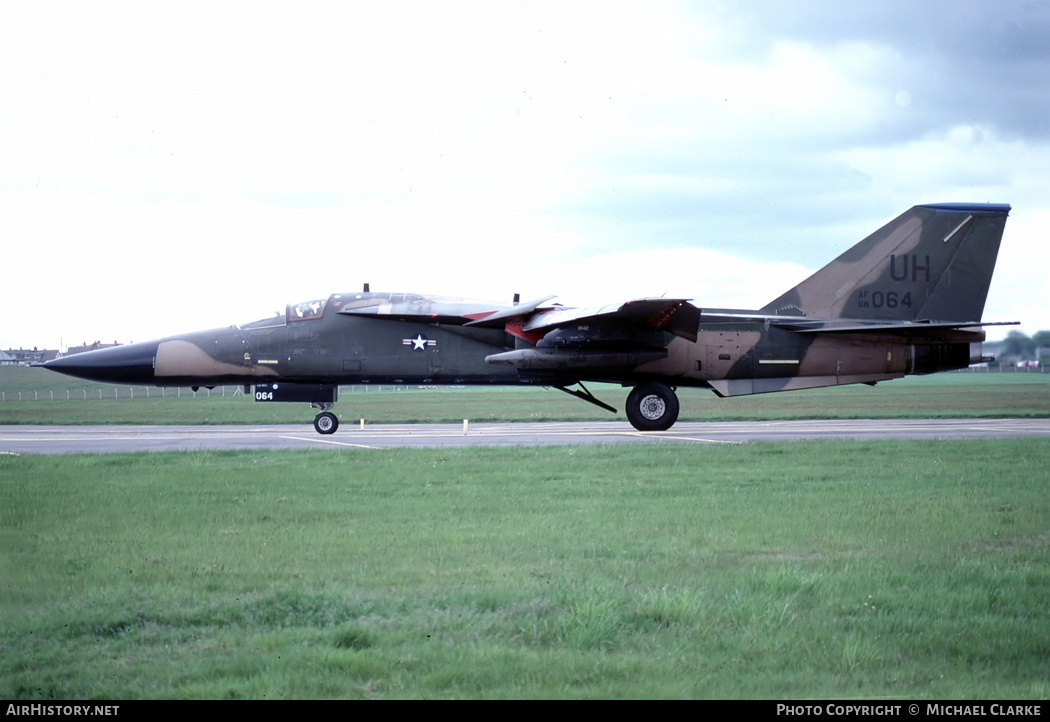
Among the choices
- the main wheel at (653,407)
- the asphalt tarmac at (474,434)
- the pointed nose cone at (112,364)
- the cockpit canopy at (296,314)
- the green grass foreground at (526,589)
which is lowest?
the asphalt tarmac at (474,434)

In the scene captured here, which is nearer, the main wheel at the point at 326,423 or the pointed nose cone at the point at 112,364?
the pointed nose cone at the point at 112,364

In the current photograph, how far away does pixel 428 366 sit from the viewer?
61.7 feet

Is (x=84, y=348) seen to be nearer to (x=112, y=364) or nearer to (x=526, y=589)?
(x=112, y=364)

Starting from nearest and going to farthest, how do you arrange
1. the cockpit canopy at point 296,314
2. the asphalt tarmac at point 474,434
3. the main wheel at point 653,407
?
the main wheel at point 653,407 → the asphalt tarmac at point 474,434 → the cockpit canopy at point 296,314

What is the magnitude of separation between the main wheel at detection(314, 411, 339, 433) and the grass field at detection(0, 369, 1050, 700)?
10276 millimetres

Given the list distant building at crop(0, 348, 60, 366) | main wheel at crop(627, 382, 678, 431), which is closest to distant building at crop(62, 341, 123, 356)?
distant building at crop(0, 348, 60, 366)

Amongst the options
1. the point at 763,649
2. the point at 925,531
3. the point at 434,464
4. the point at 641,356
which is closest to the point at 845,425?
the point at 641,356

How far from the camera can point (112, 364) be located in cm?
1927

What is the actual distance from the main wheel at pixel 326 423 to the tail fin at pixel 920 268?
457 inches

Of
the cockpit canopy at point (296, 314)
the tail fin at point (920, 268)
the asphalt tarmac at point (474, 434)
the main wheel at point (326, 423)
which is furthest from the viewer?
the main wheel at point (326, 423)

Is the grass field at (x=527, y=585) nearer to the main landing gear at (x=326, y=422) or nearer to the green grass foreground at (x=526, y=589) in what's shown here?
the green grass foreground at (x=526, y=589)

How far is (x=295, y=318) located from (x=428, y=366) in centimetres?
331

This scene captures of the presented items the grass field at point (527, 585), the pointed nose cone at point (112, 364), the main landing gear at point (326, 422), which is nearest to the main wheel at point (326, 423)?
the main landing gear at point (326, 422)

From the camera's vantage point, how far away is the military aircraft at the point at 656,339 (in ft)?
57.3
